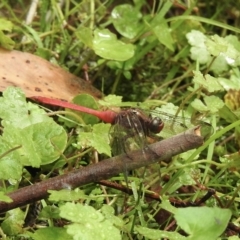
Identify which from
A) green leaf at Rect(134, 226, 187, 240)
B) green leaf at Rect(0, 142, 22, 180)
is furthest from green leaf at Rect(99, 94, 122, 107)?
green leaf at Rect(134, 226, 187, 240)

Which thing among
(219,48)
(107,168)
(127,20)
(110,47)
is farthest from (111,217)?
(127,20)

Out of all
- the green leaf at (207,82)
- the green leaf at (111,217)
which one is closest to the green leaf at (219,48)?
the green leaf at (207,82)

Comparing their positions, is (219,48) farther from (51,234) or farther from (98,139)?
(51,234)

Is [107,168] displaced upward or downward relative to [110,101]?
upward

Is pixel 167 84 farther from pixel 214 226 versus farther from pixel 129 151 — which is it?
pixel 214 226

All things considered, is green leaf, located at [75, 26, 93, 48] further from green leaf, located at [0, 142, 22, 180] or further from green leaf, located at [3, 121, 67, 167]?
green leaf, located at [0, 142, 22, 180]
